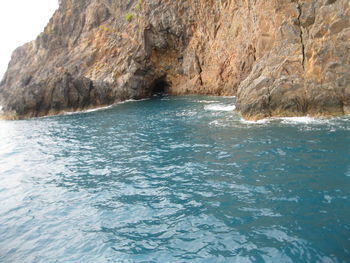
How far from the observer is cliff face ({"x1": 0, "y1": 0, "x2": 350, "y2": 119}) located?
23.5m

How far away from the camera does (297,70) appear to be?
81.0 ft

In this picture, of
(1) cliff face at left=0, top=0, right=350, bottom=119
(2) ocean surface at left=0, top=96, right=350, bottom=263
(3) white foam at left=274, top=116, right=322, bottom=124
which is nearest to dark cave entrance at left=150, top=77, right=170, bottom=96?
(1) cliff face at left=0, top=0, right=350, bottom=119

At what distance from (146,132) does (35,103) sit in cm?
2680

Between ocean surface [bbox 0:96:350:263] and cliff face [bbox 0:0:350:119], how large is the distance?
400 cm

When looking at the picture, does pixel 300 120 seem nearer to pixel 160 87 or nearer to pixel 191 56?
pixel 191 56

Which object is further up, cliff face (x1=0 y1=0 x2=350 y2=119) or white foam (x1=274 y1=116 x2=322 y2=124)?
cliff face (x1=0 y1=0 x2=350 y2=119)

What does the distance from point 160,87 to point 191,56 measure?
35.9ft

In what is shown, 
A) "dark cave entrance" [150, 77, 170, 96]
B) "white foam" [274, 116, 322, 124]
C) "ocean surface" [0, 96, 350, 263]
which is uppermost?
"dark cave entrance" [150, 77, 170, 96]

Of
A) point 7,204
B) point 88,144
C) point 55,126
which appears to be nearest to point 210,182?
point 7,204

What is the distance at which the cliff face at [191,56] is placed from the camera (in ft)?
77.0

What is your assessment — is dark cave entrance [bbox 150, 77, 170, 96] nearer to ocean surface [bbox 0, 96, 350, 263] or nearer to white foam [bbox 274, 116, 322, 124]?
ocean surface [bbox 0, 96, 350, 263]

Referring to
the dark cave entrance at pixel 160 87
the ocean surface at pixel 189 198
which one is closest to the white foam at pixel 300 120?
the ocean surface at pixel 189 198

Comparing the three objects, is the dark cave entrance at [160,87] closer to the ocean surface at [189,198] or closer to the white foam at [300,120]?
the ocean surface at [189,198]

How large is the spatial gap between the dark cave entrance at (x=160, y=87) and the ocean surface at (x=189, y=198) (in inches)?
1349
